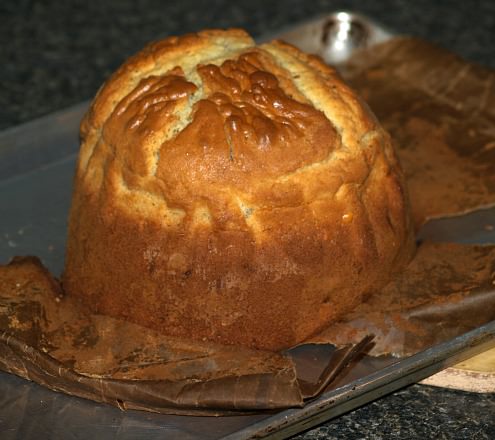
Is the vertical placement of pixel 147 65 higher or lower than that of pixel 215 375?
higher

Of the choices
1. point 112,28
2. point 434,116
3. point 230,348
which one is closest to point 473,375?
point 230,348

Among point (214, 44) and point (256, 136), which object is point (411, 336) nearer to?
point (256, 136)

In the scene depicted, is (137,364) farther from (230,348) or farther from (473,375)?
(473,375)

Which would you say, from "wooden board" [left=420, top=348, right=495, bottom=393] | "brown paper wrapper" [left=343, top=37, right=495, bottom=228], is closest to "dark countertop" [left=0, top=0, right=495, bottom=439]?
"brown paper wrapper" [left=343, top=37, right=495, bottom=228]

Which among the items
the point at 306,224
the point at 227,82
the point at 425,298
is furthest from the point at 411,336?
the point at 227,82

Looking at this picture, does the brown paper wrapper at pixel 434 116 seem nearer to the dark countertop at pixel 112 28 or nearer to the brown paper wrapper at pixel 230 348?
the brown paper wrapper at pixel 230 348

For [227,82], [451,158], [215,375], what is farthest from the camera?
[451,158]
